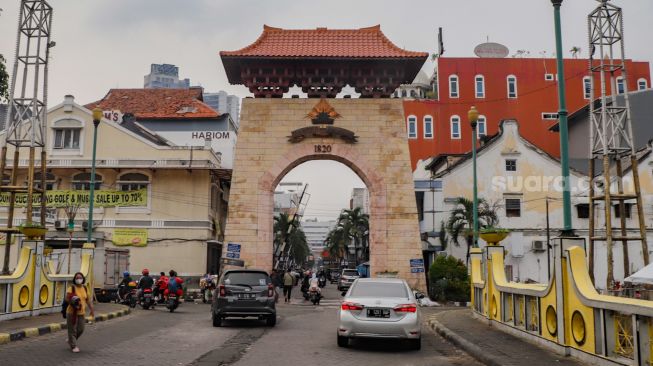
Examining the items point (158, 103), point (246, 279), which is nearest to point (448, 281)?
point (246, 279)

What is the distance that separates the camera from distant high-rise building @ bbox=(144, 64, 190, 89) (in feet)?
527

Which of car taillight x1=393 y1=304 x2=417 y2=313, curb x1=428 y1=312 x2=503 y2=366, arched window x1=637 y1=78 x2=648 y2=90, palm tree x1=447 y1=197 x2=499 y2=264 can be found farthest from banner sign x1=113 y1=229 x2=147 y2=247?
arched window x1=637 y1=78 x2=648 y2=90

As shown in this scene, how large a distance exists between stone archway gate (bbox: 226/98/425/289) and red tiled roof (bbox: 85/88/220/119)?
14.0 m

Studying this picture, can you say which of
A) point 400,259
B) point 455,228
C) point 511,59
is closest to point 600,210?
point 455,228

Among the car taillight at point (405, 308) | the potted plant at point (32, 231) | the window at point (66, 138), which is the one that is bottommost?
the car taillight at point (405, 308)

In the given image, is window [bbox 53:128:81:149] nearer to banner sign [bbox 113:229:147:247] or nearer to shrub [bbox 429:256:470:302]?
banner sign [bbox 113:229:147:247]

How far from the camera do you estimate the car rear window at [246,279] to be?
16.9m

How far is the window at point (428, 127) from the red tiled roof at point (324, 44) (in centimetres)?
2396

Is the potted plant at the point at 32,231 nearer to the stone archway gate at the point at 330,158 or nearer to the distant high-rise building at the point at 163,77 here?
the stone archway gate at the point at 330,158

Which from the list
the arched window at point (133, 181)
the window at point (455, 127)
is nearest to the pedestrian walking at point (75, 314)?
the arched window at point (133, 181)

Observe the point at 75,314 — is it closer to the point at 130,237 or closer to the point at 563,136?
the point at 563,136

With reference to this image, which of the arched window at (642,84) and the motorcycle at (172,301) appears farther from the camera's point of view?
the arched window at (642,84)

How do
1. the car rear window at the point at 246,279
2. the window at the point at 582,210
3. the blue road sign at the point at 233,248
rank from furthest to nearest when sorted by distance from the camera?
the window at the point at 582,210 < the blue road sign at the point at 233,248 < the car rear window at the point at 246,279

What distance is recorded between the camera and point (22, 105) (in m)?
21.0
